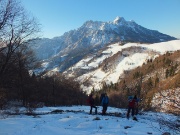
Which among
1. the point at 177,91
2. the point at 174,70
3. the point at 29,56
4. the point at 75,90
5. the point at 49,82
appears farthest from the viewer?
the point at 174,70

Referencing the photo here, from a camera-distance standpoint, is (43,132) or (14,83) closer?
(43,132)

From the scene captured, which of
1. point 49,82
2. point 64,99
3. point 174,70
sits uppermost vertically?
point 174,70

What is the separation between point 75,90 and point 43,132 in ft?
201

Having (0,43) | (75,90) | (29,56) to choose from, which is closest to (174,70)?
(75,90)

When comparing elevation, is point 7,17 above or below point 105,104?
above

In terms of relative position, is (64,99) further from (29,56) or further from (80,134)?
(80,134)

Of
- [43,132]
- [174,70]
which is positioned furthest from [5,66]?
[174,70]

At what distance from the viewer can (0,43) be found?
16500 millimetres

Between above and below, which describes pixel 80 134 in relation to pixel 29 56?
below

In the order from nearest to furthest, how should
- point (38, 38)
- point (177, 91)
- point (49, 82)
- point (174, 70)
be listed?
point (177, 91)
point (38, 38)
point (49, 82)
point (174, 70)

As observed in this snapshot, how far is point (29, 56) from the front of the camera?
29.3m

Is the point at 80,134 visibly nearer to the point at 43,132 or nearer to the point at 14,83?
the point at 43,132

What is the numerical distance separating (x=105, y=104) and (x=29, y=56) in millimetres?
11651

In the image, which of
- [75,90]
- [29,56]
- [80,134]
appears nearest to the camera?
[80,134]
